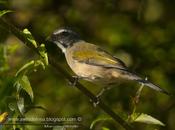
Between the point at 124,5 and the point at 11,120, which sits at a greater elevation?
the point at 11,120

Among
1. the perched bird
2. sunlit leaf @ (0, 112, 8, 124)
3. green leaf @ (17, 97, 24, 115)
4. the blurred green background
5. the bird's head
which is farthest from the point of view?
the blurred green background

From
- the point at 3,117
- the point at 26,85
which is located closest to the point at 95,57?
the point at 26,85

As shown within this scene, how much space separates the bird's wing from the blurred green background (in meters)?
0.94

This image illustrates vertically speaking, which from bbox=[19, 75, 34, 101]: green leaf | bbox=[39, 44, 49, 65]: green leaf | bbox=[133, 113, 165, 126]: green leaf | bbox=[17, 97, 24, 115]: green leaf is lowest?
bbox=[133, 113, 165, 126]: green leaf

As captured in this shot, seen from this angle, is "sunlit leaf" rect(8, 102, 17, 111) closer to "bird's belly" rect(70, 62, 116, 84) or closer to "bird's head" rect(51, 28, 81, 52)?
"bird's belly" rect(70, 62, 116, 84)

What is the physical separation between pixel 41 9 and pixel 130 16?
103 centimetres

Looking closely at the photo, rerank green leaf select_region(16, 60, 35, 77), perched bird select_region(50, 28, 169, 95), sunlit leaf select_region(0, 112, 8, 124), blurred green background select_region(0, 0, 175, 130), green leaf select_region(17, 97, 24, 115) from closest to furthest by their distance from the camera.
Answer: sunlit leaf select_region(0, 112, 8, 124)
green leaf select_region(17, 97, 24, 115)
green leaf select_region(16, 60, 35, 77)
perched bird select_region(50, 28, 169, 95)
blurred green background select_region(0, 0, 175, 130)

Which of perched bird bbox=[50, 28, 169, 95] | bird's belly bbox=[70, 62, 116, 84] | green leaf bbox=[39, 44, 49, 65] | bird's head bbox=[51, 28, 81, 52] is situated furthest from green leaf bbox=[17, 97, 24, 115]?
bird's head bbox=[51, 28, 81, 52]

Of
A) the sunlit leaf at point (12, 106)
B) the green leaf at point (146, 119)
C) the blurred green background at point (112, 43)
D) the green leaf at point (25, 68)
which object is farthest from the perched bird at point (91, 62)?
the sunlit leaf at point (12, 106)

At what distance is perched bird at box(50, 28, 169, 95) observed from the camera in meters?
4.91

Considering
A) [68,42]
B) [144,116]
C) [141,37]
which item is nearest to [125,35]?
[141,37]

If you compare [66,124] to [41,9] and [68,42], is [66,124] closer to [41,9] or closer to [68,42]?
[68,42]

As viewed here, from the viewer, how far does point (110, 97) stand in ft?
20.9

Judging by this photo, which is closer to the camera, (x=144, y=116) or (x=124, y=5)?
(x=144, y=116)
